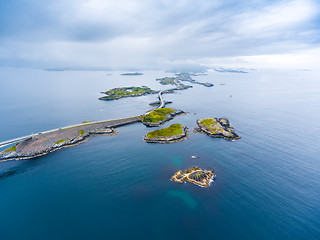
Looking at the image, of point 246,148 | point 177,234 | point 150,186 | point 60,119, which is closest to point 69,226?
point 150,186

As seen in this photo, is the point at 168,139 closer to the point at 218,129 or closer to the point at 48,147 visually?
the point at 218,129

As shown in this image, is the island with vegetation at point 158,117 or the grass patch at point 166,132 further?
the island with vegetation at point 158,117

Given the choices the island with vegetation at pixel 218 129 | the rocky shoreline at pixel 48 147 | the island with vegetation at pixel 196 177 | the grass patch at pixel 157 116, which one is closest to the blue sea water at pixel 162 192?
the island with vegetation at pixel 196 177

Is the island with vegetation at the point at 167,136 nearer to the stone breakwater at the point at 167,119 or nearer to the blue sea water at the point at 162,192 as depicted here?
the blue sea water at the point at 162,192

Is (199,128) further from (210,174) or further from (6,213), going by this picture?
(6,213)

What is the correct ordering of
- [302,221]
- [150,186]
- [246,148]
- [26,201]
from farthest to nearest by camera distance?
[246,148], [150,186], [26,201], [302,221]

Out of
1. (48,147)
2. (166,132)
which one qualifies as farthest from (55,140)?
(166,132)
